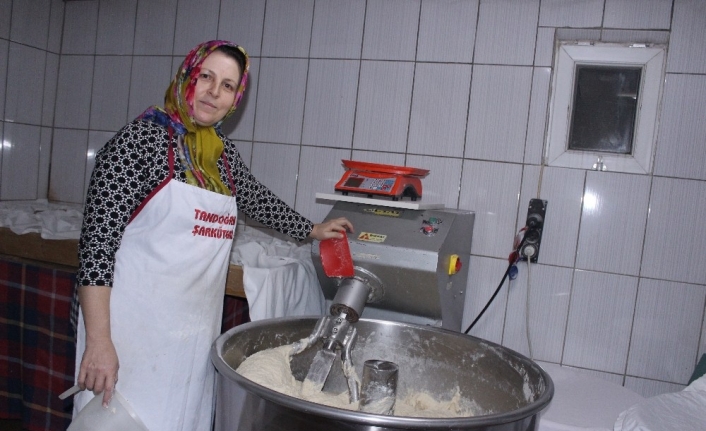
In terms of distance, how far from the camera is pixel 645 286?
6.97 feet

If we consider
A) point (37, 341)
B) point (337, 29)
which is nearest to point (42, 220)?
point (37, 341)

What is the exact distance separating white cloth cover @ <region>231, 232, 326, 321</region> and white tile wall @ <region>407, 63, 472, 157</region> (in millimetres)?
646

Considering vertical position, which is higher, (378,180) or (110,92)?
(110,92)

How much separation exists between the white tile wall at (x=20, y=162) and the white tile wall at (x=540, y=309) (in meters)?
2.26

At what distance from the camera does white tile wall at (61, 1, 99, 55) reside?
111 inches

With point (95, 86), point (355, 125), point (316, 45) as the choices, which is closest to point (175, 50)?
point (95, 86)

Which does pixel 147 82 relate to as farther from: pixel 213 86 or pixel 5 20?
pixel 213 86

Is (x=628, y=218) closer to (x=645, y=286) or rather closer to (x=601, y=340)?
(x=645, y=286)

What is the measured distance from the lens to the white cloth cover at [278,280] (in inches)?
73.0

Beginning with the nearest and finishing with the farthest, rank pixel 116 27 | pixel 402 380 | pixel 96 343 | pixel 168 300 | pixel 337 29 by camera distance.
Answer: pixel 96 343 < pixel 168 300 < pixel 402 380 < pixel 337 29 < pixel 116 27

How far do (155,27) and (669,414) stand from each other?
251 centimetres

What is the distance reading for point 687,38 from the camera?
2084 millimetres

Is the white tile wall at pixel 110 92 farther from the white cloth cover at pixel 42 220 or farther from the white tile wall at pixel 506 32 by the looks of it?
the white tile wall at pixel 506 32

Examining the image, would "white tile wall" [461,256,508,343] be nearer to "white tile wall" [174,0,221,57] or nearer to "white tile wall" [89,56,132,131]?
"white tile wall" [174,0,221,57]
